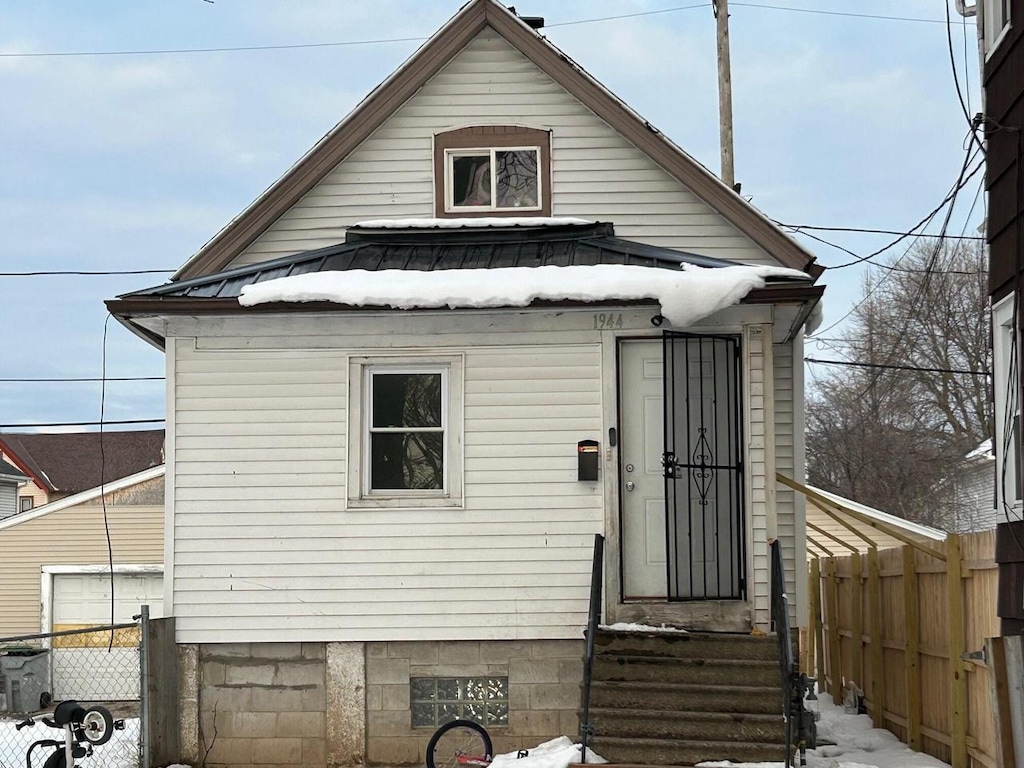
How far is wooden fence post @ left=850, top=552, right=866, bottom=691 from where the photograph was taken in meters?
12.8

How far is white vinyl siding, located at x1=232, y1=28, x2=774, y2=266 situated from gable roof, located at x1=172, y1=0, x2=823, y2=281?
12cm

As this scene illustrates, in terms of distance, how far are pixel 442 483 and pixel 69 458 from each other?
1228 inches

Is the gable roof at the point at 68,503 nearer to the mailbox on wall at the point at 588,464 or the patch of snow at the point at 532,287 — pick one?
the patch of snow at the point at 532,287

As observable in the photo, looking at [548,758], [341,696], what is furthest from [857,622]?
[341,696]

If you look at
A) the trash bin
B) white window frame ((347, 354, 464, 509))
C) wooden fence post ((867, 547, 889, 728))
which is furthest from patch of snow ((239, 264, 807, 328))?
the trash bin

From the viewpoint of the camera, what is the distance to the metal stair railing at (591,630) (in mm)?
8648

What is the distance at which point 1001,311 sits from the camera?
892 cm

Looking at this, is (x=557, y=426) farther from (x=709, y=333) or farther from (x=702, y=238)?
(x=702, y=238)

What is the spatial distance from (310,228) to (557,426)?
11.6 feet

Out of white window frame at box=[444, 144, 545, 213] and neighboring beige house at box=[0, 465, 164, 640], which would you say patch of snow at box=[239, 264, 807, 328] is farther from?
neighboring beige house at box=[0, 465, 164, 640]

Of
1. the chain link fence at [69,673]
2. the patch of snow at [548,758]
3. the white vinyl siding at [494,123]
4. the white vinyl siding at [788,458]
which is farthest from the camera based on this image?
the chain link fence at [69,673]

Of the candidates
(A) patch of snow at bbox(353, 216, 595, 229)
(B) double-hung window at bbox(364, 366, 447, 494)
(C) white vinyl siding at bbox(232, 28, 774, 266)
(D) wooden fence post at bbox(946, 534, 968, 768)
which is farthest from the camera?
(C) white vinyl siding at bbox(232, 28, 774, 266)

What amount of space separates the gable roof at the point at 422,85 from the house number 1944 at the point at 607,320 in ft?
7.39

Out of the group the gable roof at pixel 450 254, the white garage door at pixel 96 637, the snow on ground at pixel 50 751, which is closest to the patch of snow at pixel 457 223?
the gable roof at pixel 450 254
